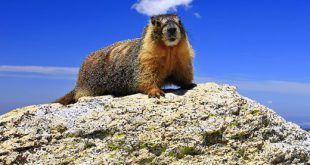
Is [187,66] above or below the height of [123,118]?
above

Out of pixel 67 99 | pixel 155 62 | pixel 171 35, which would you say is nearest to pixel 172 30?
pixel 171 35

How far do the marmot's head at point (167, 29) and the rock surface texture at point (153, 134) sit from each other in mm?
1795

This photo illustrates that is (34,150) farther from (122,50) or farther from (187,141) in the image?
(122,50)

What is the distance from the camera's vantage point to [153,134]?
6.27 metres

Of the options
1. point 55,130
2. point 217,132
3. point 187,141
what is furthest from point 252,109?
point 55,130

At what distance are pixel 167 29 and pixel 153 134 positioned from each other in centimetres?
275

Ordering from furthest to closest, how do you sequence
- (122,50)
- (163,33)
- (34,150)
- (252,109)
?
(122,50) → (163,33) → (252,109) → (34,150)

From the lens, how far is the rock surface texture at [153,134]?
6.17m

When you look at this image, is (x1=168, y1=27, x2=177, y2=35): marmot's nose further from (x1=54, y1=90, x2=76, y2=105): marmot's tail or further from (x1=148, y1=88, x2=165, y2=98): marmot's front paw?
(x1=54, y1=90, x2=76, y2=105): marmot's tail

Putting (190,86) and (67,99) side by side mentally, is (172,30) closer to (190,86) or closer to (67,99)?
(190,86)

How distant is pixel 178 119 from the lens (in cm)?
646

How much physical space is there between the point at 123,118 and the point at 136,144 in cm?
44

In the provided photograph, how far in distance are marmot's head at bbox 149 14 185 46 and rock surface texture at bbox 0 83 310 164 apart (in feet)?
5.89

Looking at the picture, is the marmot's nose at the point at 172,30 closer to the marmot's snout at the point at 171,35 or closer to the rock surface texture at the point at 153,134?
the marmot's snout at the point at 171,35
